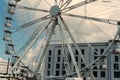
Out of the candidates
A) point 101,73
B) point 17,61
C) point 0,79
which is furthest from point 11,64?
point 101,73

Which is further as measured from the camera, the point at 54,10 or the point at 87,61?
the point at 87,61

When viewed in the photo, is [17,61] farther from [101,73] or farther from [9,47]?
[101,73]

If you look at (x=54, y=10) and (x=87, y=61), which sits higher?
(x=54, y=10)

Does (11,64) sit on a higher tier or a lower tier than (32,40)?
lower

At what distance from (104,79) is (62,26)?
52034 mm

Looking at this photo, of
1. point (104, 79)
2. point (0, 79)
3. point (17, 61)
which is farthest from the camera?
point (104, 79)

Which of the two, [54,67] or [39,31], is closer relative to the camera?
[39,31]

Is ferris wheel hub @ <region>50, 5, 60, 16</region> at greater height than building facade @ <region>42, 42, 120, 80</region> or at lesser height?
greater

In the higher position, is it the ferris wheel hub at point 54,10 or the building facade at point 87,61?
the ferris wheel hub at point 54,10

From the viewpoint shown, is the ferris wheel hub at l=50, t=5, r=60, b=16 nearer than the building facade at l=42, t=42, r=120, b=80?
Yes

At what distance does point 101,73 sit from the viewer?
81812 mm

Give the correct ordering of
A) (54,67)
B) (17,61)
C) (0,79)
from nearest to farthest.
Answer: (0,79)
(17,61)
(54,67)

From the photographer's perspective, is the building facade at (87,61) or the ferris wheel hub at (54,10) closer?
the ferris wheel hub at (54,10)

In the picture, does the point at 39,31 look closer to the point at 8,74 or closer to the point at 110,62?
the point at 8,74
